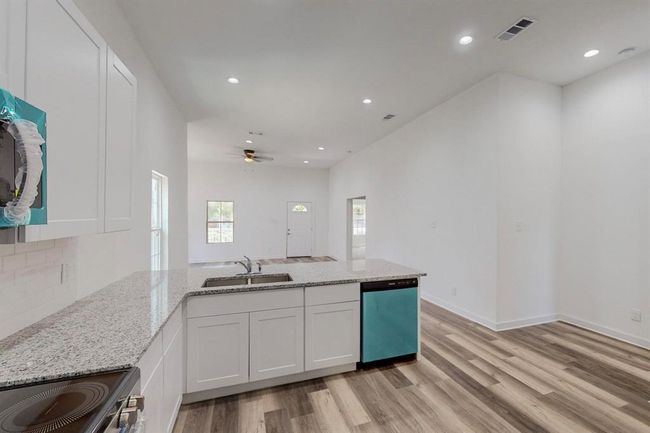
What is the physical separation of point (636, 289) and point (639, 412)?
164 centimetres

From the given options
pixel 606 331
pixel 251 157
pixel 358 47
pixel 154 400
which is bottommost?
pixel 606 331

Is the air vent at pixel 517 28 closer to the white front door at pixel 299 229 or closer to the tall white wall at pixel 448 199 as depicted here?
the tall white wall at pixel 448 199

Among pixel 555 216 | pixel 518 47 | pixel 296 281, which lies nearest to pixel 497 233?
pixel 555 216

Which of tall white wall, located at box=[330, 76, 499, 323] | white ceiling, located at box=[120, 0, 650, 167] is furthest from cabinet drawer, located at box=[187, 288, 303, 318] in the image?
tall white wall, located at box=[330, 76, 499, 323]

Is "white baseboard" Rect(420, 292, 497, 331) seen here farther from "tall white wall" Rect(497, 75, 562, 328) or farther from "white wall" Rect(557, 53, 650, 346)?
"white wall" Rect(557, 53, 650, 346)

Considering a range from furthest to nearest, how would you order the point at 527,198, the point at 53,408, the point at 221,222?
the point at 221,222
the point at 527,198
the point at 53,408

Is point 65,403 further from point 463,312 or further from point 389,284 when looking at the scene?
point 463,312

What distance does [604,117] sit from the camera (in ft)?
10.6

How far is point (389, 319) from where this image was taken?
8.37 ft

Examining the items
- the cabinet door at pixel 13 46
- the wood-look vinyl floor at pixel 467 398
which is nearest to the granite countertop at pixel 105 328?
the wood-look vinyl floor at pixel 467 398

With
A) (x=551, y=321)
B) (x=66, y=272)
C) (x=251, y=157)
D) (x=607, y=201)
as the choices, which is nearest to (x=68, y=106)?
(x=66, y=272)

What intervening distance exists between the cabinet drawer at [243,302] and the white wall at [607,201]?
3.70 metres

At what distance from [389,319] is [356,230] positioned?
6.56 metres

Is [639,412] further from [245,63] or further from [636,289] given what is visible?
[245,63]
